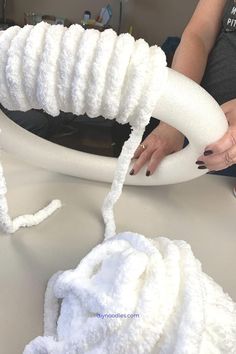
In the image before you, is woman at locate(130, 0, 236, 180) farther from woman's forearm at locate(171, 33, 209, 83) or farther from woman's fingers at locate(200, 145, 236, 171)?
woman's fingers at locate(200, 145, 236, 171)

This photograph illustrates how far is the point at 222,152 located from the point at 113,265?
0.17 metres

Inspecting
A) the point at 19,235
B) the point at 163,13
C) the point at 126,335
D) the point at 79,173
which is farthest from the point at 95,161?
the point at 163,13

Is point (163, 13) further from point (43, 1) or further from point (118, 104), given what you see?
point (118, 104)

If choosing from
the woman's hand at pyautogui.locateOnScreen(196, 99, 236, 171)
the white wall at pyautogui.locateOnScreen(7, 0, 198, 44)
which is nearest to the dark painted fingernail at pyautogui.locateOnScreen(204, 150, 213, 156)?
the woman's hand at pyautogui.locateOnScreen(196, 99, 236, 171)

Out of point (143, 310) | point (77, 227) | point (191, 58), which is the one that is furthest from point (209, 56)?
point (143, 310)

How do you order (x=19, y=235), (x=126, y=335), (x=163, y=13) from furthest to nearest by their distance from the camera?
1. (x=163, y=13)
2. (x=19, y=235)
3. (x=126, y=335)

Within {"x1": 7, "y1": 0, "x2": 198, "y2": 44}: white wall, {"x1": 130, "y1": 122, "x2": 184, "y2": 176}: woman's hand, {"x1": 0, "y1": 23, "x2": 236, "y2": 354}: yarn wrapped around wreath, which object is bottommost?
{"x1": 7, "y1": 0, "x2": 198, "y2": 44}: white wall

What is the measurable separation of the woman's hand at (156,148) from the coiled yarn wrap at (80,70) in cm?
17

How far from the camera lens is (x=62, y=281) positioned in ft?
1.14

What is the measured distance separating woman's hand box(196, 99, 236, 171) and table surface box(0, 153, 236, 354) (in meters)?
0.08

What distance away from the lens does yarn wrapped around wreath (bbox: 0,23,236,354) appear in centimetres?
28

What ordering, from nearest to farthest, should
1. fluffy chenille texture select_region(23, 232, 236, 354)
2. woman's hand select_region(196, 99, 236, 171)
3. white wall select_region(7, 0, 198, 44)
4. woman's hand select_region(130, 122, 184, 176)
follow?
1. fluffy chenille texture select_region(23, 232, 236, 354)
2. woman's hand select_region(196, 99, 236, 171)
3. woman's hand select_region(130, 122, 184, 176)
4. white wall select_region(7, 0, 198, 44)

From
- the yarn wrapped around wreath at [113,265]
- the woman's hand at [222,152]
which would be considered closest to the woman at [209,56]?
the woman's hand at [222,152]

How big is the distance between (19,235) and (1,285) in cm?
7
